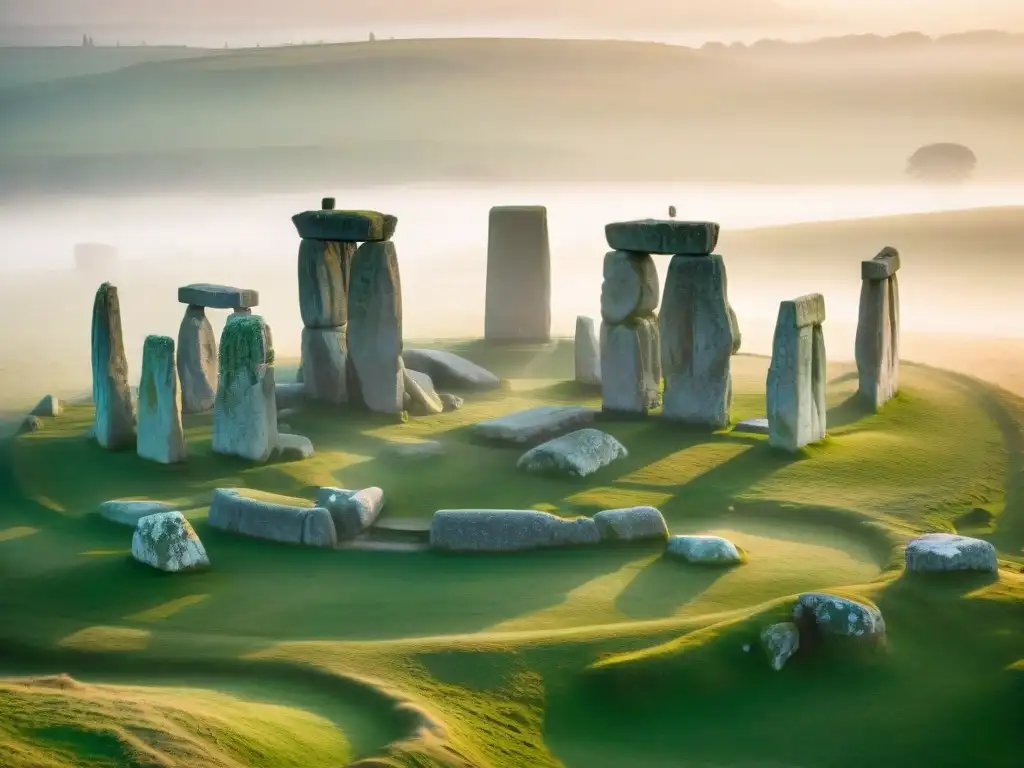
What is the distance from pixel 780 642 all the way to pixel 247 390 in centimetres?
→ 829

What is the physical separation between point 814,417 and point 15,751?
11850mm

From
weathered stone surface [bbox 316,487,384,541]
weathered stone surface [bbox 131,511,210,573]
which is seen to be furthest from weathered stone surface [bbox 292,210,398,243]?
weathered stone surface [bbox 131,511,210,573]

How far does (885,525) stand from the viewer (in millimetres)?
16812

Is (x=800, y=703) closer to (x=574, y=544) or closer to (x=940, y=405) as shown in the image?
(x=574, y=544)

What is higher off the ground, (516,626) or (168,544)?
(168,544)

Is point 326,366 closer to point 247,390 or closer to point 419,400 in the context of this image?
point 419,400

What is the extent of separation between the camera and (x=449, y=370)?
965 inches

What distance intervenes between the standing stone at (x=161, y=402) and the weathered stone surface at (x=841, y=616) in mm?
8624

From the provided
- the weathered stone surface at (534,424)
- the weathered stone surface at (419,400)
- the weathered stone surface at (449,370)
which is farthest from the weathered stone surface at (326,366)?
the weathered stone surface at (534,424)

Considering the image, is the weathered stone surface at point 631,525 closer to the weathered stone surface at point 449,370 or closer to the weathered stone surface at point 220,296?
the weathered stone surface at point 220,296

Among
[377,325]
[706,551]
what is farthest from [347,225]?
[706,551]

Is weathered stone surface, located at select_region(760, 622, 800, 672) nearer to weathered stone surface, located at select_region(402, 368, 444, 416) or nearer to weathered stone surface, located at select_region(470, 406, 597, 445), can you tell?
weathered stone surface, located at select_region(470, 406, 597, 445)

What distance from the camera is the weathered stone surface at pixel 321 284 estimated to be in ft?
73.2

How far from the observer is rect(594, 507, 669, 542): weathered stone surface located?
641 inches
